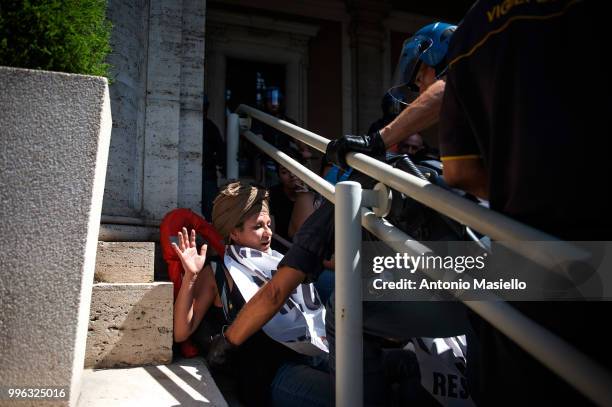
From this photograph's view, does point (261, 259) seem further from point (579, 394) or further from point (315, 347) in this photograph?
point (579, 394)

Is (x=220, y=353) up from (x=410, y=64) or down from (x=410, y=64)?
down

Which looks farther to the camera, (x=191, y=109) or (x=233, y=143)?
(x=233, y=143)

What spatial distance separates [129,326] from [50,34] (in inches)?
47.4

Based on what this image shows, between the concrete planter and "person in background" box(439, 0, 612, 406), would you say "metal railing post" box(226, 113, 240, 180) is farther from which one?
"person in background" box(439, 0, 612, 406)

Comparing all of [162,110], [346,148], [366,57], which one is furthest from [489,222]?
[366,57]

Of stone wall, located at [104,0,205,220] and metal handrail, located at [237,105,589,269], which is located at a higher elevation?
stone wall, located at [104,0,205,220]

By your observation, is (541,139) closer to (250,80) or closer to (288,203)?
(288,203)

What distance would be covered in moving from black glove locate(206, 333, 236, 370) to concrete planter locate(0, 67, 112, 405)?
61 cm

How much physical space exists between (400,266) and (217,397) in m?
0.84

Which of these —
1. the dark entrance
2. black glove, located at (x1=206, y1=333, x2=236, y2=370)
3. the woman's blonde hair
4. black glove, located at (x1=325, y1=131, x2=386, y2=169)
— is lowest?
black glove, located at (x1=206, y1=333, x2=236, y2=370)

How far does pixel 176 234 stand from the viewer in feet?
8.74

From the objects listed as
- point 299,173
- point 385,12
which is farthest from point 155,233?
point 385,12

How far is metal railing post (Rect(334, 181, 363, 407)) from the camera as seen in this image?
1.43 metres

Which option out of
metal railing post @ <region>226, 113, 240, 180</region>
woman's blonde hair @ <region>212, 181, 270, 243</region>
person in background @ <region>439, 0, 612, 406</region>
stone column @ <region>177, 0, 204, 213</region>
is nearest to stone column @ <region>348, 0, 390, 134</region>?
metal railing post @ <region>226, 113, 240, 180</region>
